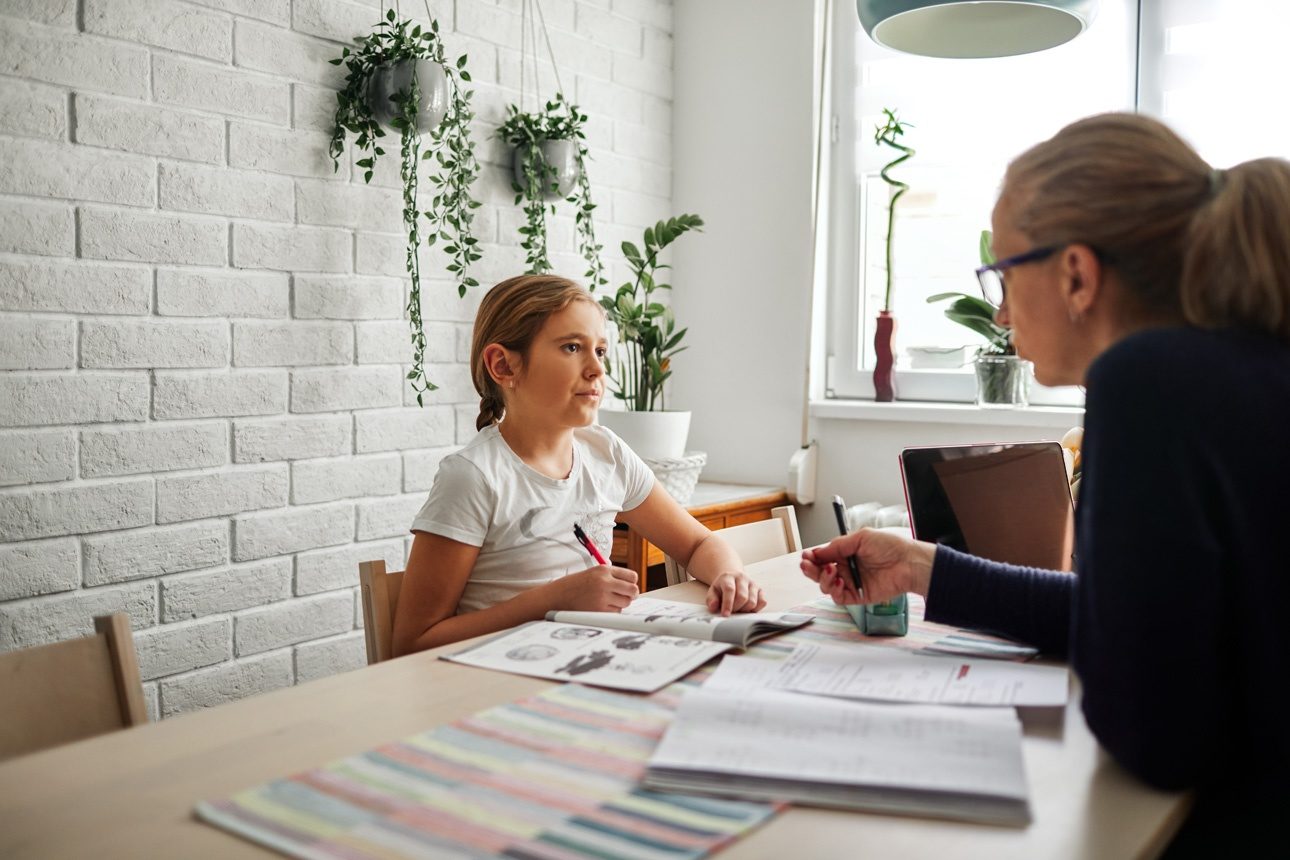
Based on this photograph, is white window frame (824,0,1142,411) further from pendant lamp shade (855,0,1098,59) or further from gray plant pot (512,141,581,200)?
pendant lamp shade (855,0,1098,59)

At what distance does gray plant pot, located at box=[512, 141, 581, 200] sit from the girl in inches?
35.7

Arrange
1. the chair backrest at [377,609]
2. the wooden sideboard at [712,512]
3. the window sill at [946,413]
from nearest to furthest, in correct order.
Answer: the chair backrest at [377,609] → the wooden sideboard at [712,512] → the window sill at [946,413]

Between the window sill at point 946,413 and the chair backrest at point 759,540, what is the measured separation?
848 mm

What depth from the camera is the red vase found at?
2.96m

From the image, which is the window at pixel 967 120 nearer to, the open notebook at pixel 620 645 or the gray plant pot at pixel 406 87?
the gray plant pot at pixel 406 87

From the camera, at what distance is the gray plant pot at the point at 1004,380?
2713 mm

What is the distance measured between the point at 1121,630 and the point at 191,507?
1710 millimetres

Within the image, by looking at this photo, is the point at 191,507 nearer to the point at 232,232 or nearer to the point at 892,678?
the point at 232,232

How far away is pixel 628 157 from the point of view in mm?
3100

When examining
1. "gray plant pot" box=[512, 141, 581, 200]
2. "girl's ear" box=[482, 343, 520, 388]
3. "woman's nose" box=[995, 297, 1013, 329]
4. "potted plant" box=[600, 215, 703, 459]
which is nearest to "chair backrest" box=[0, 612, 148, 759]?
"girl's ear" box=[482, 343, 520, 388]

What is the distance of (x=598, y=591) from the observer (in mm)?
1383

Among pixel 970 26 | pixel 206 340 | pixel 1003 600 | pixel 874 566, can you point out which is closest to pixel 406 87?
pixel 206 340

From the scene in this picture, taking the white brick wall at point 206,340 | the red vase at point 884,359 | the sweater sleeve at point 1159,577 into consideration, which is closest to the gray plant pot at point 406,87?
the white brick wall at point 206,340

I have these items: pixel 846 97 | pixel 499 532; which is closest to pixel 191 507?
pixel 499 532
